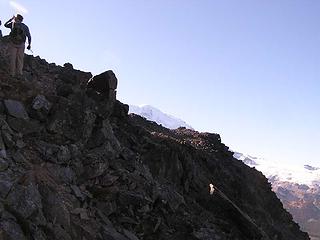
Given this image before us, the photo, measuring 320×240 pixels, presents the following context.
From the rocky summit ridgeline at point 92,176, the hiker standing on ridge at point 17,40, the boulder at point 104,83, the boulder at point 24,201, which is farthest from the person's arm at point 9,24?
the boulder at point 24,201

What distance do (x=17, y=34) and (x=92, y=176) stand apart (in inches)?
231

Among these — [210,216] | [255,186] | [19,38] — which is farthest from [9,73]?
[255,186]

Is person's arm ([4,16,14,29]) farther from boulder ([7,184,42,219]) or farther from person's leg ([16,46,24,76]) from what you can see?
boulder ([7,184,42,219])

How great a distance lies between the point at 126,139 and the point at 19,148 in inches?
237

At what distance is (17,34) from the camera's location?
16406mm

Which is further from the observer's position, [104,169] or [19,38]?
[19,38]

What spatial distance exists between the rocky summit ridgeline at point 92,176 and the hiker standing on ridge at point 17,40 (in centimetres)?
57

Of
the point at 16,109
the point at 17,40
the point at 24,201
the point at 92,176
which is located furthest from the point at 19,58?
the point at 24,201

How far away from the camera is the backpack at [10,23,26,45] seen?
53.5 feet

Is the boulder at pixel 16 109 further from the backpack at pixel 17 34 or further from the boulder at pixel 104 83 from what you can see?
the boulder at pixel 104 83

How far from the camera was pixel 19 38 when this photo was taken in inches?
648

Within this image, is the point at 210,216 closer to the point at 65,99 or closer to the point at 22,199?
the point at 65,99

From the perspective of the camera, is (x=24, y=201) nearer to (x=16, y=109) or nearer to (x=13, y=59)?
(x=16, y=109)

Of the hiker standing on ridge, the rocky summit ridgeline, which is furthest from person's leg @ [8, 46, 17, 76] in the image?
the rocky summit ridgeline
